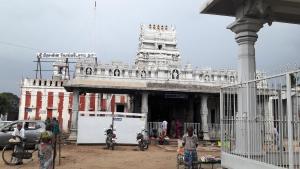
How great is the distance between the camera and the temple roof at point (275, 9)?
8.48m

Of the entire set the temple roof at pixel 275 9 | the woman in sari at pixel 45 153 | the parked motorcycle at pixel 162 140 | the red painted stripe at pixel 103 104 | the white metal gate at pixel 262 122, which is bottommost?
the parked motorcycle at pixel 162 140

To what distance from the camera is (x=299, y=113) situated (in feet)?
19.3

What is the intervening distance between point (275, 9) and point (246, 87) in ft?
7.27

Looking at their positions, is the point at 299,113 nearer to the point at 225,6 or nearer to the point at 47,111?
the point at 225,6

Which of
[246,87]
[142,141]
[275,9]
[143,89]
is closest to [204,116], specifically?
[143,89]

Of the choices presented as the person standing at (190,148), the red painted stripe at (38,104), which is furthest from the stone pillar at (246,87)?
the red painted stripe at (38,104)

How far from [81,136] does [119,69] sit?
19.0 ft

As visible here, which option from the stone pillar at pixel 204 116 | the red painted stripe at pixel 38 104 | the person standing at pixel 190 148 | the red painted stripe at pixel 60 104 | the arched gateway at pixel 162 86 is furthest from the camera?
the red painted stripe at pixel 60 104

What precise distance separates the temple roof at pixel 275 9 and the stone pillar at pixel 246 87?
1.64 ft

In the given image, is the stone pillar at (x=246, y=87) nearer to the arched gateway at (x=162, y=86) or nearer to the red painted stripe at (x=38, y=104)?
the arched gateway at (x=162, y=86)

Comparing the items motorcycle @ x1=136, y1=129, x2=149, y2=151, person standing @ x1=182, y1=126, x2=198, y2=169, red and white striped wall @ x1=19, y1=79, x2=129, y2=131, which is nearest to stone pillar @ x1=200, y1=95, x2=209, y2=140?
motorcycle @ x1=136, y1=129, x2=149, y2=151

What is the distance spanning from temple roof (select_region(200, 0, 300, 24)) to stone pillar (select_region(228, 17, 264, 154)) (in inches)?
19.7

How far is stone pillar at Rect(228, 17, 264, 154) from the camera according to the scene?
296 inches

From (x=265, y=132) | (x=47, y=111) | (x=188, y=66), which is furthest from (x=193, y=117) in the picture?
(x=265, y=132)
